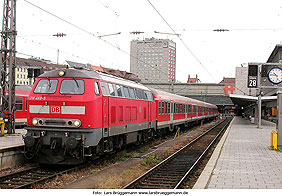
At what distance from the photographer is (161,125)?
21.8 meters

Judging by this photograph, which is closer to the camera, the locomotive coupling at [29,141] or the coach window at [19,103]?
the locomotive coupling at [29,141]

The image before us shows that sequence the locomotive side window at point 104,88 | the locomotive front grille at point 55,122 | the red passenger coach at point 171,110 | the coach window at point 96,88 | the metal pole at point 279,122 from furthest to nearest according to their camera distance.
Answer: the red passenger coach at point 171,110
the metal pole at point 279,122
the locomotive side window at point 104,88
the coach window at point 96,88
the locomotive front grille at point 55,122

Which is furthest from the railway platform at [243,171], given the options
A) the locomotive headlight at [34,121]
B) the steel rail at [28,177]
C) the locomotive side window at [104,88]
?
the locomotive headlight at [34,121]

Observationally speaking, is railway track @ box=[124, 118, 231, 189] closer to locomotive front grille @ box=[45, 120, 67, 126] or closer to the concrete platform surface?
locomotive front grille @ box=[45, 120, 67, 126]

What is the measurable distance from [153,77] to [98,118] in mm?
129914

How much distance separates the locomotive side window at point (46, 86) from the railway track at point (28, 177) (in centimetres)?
259

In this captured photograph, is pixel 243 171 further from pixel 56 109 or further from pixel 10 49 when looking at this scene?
pixel 10 49

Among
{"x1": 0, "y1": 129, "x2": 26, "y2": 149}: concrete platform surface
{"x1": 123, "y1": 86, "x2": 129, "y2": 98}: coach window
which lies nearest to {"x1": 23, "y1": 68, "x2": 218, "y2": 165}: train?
{"x1": 123, "y1": 86, "x2": 129, "y2": 98}: coach window

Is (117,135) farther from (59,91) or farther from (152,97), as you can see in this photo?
(152,97)

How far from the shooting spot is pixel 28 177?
991 centimetres

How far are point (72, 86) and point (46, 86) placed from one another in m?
0.97

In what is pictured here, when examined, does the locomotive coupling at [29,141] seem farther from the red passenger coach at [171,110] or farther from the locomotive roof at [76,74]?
the red passenger coach at [171,110]

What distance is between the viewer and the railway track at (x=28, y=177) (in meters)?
8.91
